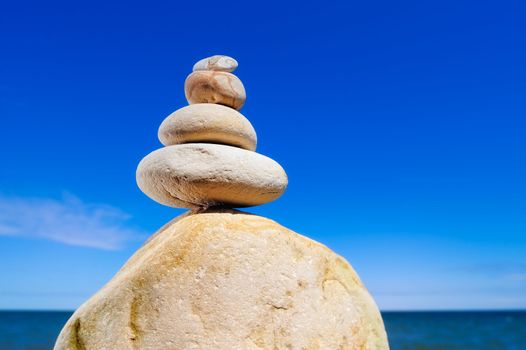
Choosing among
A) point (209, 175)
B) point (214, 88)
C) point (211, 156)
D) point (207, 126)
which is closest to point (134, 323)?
point (209, 175)

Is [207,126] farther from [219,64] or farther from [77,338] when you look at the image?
[77,338]

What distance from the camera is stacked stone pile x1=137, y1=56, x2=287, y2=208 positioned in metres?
5.45

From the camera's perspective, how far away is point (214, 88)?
6145 millimetres

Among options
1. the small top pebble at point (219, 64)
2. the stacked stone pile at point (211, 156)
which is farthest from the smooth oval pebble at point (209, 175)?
the small top pebble at point (219, 64)

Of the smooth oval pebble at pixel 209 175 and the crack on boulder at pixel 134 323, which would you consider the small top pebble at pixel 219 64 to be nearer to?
the smooth oval pebble at pixel 209 175

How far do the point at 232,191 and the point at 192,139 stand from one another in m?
0.81

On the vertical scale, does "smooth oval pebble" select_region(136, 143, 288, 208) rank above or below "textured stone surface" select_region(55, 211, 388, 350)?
above

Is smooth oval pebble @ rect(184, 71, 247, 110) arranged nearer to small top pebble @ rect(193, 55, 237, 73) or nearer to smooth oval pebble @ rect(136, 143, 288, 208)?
small top pebble @ rect(193, 55, 237, 73)

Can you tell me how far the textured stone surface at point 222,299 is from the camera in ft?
14.8

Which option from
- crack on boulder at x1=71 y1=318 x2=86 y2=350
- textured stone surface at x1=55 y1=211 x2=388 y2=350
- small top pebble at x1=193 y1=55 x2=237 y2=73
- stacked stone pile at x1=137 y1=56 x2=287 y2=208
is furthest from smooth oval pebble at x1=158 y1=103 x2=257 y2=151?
crack on boulder at x1=71 y1=318 x2=86 y2=350

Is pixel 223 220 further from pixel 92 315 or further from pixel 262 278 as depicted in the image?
pixel 92 315

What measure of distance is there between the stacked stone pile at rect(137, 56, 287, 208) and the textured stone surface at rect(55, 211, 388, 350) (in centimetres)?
43

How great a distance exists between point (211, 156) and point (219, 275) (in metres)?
1.39

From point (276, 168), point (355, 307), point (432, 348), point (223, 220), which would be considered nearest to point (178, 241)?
point (223, 220)
